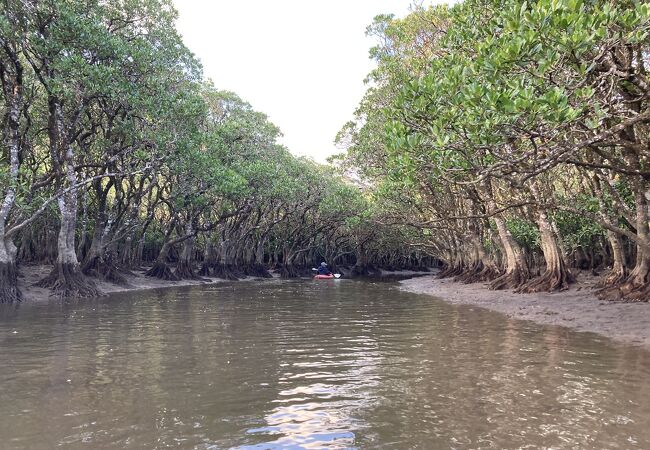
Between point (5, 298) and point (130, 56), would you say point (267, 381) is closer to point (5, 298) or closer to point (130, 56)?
point (5, 298)

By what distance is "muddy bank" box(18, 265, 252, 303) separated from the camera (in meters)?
18.5

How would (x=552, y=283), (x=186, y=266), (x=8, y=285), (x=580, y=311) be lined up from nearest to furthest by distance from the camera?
1. (x=580, y=311)
2. (x=8, y=285)
3. (x=552, y=283)
4. (x=186, y=266)

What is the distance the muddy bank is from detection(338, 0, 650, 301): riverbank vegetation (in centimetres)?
1288

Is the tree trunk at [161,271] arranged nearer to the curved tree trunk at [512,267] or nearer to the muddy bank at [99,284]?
the muddy bank at [99,284]

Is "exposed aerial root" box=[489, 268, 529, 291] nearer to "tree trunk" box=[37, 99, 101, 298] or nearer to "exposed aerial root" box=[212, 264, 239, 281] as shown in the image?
"tree trunk" box=[37, 99, 101, 298]

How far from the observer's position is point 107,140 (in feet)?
75.7

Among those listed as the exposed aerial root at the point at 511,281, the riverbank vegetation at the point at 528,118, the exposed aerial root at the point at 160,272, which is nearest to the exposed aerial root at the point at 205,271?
the exposed aerial root at the point at 160,272

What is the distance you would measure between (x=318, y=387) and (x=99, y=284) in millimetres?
20452

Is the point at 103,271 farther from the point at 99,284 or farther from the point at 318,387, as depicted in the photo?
the point at 318,387

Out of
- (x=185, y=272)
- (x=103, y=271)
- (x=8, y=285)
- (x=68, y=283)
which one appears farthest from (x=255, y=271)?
(x=8, y=285)

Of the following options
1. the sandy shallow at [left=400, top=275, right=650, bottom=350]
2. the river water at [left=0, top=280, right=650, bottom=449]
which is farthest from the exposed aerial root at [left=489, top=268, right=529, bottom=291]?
the river water at [left=0, top=280, right=650, bottom=449]

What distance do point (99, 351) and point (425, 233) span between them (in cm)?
3251

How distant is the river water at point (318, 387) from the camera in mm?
4688

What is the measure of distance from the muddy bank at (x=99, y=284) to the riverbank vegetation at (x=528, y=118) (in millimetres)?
12882
